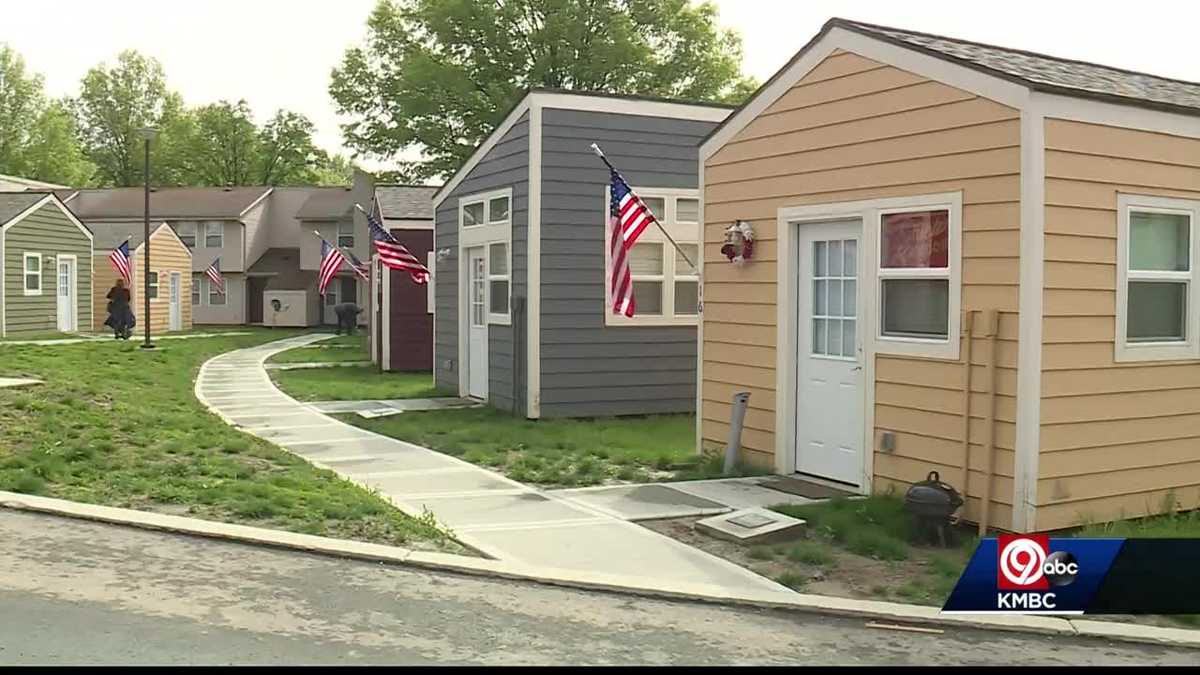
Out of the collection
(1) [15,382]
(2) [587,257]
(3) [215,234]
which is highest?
(3) [215,234]

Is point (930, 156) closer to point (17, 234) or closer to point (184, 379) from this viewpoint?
point (184, 379)

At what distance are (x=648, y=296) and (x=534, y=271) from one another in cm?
152

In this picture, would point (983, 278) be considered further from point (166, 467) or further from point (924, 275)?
point (166, 467)

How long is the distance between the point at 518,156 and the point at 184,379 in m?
8.04

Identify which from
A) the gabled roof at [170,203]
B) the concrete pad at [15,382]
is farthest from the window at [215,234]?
the concrete pad at [15,382]

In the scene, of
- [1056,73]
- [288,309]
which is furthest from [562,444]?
[288,309]

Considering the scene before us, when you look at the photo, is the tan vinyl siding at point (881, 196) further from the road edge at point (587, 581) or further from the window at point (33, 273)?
the window at point (33, 273)

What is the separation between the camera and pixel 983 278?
7531 millimetres

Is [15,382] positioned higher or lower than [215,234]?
lower

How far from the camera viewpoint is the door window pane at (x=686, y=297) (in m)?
14.1

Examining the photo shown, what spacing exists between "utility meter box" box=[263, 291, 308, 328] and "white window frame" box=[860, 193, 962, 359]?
38792mm

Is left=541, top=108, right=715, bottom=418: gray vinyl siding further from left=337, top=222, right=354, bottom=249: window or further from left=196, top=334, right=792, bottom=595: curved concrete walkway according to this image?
left=337, top=222, right=354, bottom=249: window

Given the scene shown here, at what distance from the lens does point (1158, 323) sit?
796cm

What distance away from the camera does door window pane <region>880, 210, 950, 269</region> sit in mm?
7891
